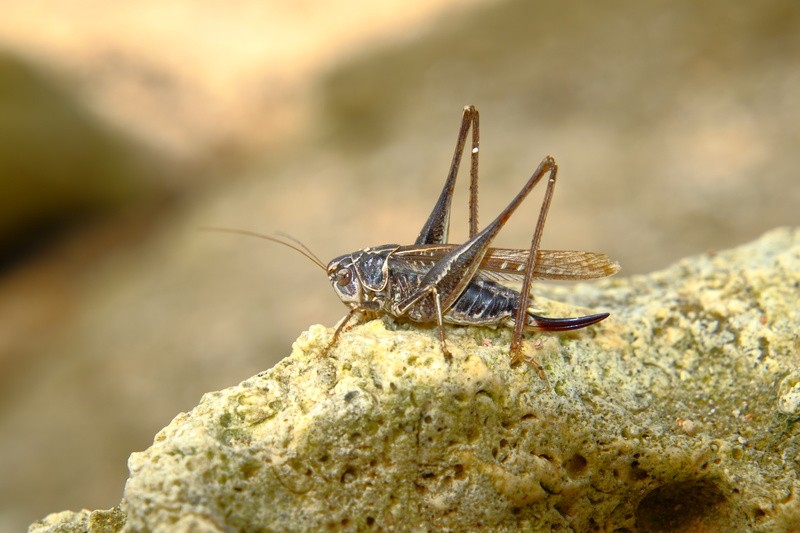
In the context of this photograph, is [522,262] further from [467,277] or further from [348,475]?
[348,475]

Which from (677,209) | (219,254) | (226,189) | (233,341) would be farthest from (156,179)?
(677,209)

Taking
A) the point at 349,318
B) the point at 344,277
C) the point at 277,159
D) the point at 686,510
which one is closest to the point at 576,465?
the point at 686,510

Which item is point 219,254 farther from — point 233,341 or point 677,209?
point 677,209

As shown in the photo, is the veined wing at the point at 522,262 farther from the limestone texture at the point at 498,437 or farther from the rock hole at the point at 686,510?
the rock hole at the point at 686,510

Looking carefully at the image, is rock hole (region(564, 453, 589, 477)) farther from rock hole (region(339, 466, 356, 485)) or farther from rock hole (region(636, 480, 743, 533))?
rock hole (region(339, 466, 356, 485))

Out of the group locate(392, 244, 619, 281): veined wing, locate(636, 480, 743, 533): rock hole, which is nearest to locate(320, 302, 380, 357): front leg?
locate(392, 244, 619, 281): veined wing

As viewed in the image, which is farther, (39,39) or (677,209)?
(39,39)
